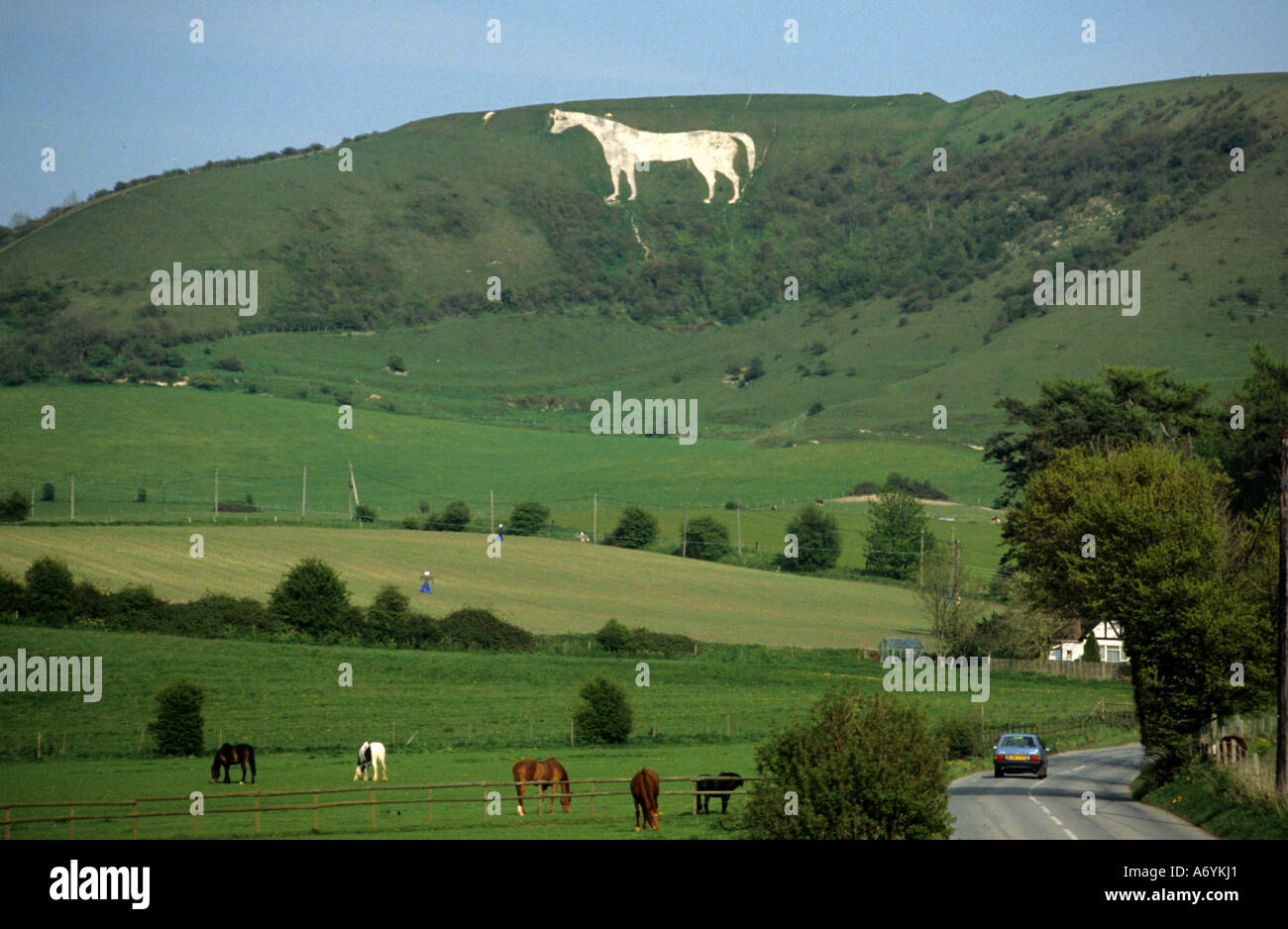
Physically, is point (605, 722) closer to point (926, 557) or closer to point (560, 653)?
point (560, 653)

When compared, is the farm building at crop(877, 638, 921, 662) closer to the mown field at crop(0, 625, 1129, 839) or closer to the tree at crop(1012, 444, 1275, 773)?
the mown field at crop(0, 625, 1129, 839)

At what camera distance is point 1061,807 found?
3253 cm

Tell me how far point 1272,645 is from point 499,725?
32079mm

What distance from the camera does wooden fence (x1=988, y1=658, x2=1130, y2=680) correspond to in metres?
86.8

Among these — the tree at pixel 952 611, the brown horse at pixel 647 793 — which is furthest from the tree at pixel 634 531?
the brown horse at pixel 647 793

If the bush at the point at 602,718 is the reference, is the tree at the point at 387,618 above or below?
above

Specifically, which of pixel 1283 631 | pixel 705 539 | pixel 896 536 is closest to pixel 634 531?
pixel 705 539

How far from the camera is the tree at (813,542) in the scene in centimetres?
11650

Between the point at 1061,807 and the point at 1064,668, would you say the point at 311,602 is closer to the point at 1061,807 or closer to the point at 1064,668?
the point at 1064,668

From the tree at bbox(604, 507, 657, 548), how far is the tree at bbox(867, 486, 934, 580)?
19.9 meters

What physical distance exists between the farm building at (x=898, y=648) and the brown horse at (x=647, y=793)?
5310 centimetres

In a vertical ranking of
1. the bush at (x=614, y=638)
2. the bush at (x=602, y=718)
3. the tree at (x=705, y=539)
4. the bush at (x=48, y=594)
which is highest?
the tree at (x=705, y=539)

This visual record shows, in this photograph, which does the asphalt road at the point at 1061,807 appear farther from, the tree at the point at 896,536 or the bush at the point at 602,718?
the tree at the point at 896,536

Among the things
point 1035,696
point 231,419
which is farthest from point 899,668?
point 231,419
